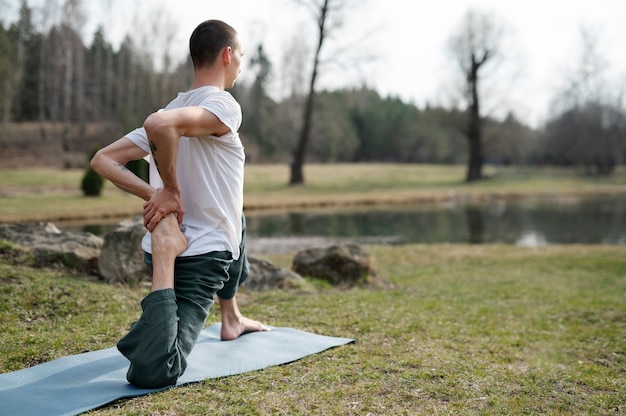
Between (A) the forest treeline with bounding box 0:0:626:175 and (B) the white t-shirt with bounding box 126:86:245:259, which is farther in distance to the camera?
(A) the forest treeline with bounding box 0:0:626:175

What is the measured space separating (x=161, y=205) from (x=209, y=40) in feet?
3.67

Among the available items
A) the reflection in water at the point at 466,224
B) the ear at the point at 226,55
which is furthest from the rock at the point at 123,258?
the reflection in water at the point at 466,224

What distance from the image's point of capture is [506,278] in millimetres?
10078

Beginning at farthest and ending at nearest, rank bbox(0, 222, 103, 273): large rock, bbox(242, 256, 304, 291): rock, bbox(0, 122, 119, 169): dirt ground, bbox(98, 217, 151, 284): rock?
bbox(0, 122, 119, 169): dirt ground, bbox(242, 256, 304, 291): rock, bbox(0, 222, 103, 273): large rock, bbox(98, 217, 151, 284): rock

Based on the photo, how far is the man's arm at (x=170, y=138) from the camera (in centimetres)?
343

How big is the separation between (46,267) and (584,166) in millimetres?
59794

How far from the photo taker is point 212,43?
380 centimetres

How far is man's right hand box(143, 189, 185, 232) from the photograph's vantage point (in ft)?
12.0

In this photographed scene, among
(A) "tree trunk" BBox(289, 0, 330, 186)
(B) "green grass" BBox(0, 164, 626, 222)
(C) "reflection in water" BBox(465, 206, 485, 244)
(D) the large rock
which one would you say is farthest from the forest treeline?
(D) the large rock

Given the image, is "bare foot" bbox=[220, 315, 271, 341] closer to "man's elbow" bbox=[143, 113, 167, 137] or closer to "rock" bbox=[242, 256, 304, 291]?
"man's elbow" bbox=[143, 113, 167, 137]

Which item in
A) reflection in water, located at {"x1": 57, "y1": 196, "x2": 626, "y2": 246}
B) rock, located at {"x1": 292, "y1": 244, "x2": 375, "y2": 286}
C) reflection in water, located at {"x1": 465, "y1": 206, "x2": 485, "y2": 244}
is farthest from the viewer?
reflection in water, located at {"x1": 465, "y1": 206, "x2": 485, "y2": 244}

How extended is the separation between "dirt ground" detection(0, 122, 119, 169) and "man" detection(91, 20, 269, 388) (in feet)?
115

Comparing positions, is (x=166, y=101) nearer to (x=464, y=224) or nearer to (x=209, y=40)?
(x=464, y=224)

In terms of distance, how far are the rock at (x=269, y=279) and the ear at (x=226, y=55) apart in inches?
173
